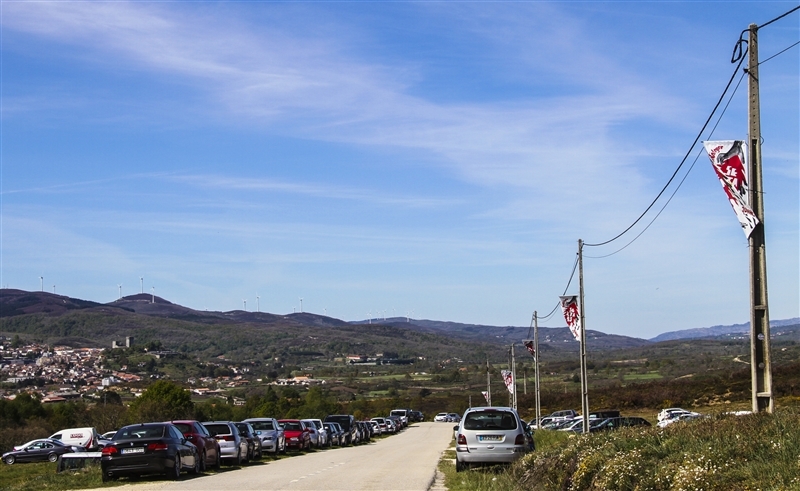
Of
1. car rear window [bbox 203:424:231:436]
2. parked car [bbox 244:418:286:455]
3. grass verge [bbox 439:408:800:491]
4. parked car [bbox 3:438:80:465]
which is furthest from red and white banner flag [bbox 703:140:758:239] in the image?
parked car [bbox 3:438:80:465]

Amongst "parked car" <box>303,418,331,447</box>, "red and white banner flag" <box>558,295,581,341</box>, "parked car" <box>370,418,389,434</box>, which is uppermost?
"red and white banner flag" <box>558,295,581,341</box>

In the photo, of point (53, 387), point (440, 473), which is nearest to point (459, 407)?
point (53, 387)

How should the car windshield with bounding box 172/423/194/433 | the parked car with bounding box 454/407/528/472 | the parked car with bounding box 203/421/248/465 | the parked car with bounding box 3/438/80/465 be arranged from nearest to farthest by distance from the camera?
the parked car with bounding box 454/407/528/472 → the car windshield with bounding box 172/423/194/433 → the parked car with bounding box 203/421/248/465 → the parked car with bounding box 3/438/80/465

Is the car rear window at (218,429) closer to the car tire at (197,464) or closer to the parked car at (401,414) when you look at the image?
the car tire at (197,464)

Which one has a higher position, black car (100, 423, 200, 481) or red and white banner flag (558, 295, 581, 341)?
red and white banner flag (558, 295, 581, 341)

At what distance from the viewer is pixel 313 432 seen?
42844mm

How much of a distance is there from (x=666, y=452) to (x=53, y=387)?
559 feet

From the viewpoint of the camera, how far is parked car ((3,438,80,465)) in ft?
158

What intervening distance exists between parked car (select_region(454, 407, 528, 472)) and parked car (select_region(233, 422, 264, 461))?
32.8 ft

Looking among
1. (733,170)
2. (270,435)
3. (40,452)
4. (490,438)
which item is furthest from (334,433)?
(733,170)

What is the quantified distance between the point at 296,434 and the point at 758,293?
27179 mm

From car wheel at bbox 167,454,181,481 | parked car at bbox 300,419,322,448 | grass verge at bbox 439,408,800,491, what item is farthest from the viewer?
parked car at bbox 300,419,322,448

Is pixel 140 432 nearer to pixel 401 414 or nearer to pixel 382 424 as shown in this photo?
pixel 382 424

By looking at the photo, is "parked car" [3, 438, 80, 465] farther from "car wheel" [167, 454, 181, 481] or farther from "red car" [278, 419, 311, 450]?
"car wheel" [167, 454, 181, 481]
